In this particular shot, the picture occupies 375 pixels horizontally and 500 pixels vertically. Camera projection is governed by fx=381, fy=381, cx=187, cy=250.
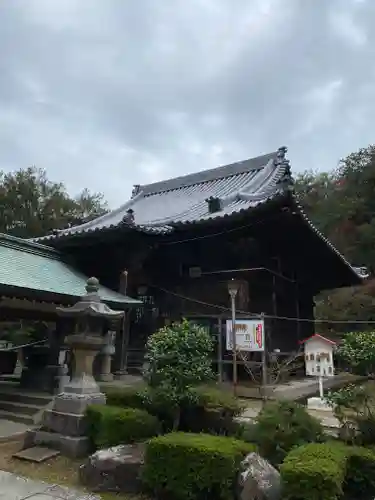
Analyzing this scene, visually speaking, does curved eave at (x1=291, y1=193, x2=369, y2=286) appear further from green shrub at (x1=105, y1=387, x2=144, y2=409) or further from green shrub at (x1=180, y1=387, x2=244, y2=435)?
green shrub at (x1=105, y1=387, x2=144, y2=409)

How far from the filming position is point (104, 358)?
374 inches

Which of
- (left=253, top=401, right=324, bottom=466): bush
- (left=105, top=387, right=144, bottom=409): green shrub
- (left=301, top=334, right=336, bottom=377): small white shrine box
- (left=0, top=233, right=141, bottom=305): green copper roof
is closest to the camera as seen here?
(left=253, top=401, right=324, bottom=466): bush

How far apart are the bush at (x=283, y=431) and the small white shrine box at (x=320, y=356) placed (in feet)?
9.70

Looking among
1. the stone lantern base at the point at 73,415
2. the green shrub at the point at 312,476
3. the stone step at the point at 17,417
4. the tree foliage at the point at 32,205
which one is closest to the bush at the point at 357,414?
the green shrub at the point at 312,476

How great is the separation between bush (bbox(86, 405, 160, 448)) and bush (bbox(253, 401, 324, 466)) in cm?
160

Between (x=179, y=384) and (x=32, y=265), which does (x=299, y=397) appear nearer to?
(x=179, y=384)

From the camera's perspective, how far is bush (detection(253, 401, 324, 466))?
4383 millimetres

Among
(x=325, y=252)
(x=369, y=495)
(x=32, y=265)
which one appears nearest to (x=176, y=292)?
(x=32, y=265)

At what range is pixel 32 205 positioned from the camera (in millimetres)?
28453

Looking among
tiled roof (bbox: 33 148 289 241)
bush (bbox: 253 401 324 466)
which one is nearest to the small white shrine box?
bush (bbox: 253 401 324 466)

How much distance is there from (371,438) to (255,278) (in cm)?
593

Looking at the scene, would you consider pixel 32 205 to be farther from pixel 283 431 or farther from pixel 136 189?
pixel 283 431

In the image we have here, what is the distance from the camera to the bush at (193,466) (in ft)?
13.0

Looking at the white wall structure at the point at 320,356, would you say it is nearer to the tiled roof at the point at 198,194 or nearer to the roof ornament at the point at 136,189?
the tiled roof at the point at 198,194
